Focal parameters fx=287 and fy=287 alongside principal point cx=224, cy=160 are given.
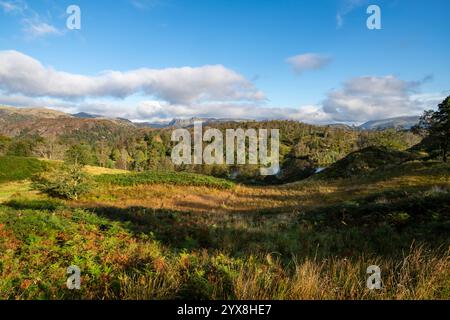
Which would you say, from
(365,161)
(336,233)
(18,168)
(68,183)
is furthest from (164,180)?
(336,233)

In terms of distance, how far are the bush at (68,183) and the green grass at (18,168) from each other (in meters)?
22.5

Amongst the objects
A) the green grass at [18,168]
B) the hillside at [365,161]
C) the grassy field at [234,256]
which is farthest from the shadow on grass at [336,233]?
the green grass at [18,168]

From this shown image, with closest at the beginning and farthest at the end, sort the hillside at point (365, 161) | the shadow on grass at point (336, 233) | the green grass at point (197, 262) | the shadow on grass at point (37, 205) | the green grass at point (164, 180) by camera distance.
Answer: the green grass at point (197, 262) → the shadow on grass at point (336, 233) → the shadow on grass at point (37, 205) → the green grass at point (164, 180) → the hillside at point (365, 161)

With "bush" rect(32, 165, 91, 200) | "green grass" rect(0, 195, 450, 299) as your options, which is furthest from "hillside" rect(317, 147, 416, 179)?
"green grass" rect(0, 195, 450, 299)

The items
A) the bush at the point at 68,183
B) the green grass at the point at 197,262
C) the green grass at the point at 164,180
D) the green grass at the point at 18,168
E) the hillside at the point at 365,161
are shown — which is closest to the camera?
the green grass at the point at 197,262

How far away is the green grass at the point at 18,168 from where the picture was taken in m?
51.2

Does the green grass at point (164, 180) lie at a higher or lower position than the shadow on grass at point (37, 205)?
lower

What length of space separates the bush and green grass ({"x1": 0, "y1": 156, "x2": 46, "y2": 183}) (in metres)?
22.5

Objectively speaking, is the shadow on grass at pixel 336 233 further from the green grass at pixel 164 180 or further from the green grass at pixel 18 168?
the green grass at pixel 18 168

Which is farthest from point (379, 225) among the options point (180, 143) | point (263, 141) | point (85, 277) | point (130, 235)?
point (180, 143)

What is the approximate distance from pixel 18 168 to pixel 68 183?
29.7m

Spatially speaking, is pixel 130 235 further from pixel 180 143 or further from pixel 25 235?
pixel 180 143

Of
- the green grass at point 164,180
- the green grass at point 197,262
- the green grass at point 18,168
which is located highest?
the green grass at point 197,262
